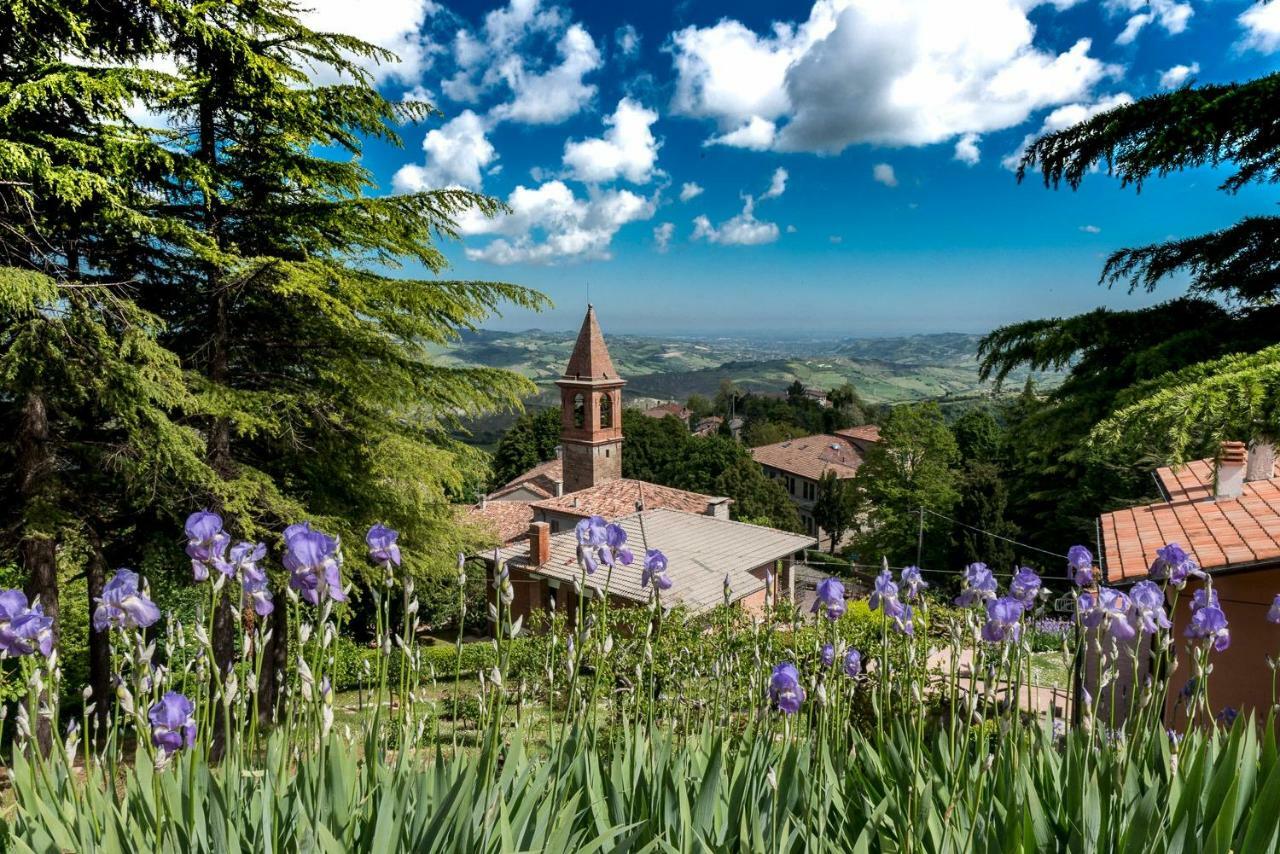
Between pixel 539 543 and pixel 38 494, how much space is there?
460 inches

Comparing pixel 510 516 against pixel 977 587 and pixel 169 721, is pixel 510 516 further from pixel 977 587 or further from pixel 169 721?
pixel 977 587

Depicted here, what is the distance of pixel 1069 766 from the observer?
2254 mm

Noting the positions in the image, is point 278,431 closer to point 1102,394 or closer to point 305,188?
point 305,188

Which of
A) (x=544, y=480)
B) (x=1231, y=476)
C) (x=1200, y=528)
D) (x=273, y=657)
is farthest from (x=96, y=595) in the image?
(x=544, y=480)

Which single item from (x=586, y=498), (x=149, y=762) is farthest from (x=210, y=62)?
(x=586, y=498)

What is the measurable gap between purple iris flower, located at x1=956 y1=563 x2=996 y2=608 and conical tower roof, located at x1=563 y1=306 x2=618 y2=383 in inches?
1120

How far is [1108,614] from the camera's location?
2080 millimetres

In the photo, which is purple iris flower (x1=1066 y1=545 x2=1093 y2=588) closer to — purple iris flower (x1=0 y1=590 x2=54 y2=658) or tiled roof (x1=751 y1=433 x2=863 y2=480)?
purple iris flower (x1=0 y1=590 x2=54 y2=658)

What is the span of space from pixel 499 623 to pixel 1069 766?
6.16 feet

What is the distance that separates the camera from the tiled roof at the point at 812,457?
5478 cm

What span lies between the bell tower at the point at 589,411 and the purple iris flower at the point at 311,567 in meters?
28.6

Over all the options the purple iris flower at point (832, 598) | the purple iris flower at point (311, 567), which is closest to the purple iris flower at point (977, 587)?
the purple iris flower at point (832, 598)

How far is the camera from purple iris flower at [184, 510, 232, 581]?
195 cm

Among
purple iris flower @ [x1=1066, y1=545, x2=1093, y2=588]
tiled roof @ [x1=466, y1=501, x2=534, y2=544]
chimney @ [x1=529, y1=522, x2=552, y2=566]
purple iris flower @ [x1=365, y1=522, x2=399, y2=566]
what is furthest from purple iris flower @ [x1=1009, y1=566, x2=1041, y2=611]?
tiled roof @ [x1=466, y1=501, x2=534, y2=544]
